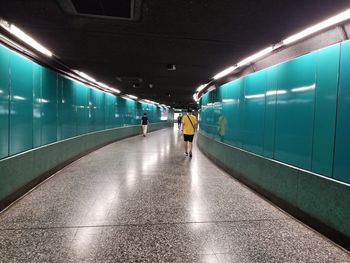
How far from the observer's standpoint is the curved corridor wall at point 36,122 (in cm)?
427

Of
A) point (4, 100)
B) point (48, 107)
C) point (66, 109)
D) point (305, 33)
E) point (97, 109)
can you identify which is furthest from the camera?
point (97, 109)

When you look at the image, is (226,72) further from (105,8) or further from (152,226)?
(152,226)

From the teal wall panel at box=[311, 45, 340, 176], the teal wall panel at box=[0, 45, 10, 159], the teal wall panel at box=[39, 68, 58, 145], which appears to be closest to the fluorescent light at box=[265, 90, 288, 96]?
the teal wall panel at box=[311, 45, 340, 176]

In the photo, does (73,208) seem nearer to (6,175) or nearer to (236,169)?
(6,175)

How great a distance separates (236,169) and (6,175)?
15.9ft

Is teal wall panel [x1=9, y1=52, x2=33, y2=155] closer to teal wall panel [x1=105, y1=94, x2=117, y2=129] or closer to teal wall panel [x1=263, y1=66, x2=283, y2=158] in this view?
teal wall panel [x1=263, y1=66, x2=283, y2=158]

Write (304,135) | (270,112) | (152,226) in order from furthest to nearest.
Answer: (270,112) < (304,135) < (152,226)

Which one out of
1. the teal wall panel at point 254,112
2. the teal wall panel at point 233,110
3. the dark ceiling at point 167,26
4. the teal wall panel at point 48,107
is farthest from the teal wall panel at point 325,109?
the teal wall panel at point 48,107

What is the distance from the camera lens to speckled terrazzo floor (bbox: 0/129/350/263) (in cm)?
287

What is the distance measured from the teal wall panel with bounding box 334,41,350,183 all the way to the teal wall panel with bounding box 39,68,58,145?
579 cm

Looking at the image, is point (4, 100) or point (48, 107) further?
point (48, 107)

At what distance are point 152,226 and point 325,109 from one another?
110 inches

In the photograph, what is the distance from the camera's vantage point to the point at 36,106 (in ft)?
18.4

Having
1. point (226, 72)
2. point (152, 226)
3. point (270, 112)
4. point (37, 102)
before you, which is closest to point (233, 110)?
point (226, 72)
